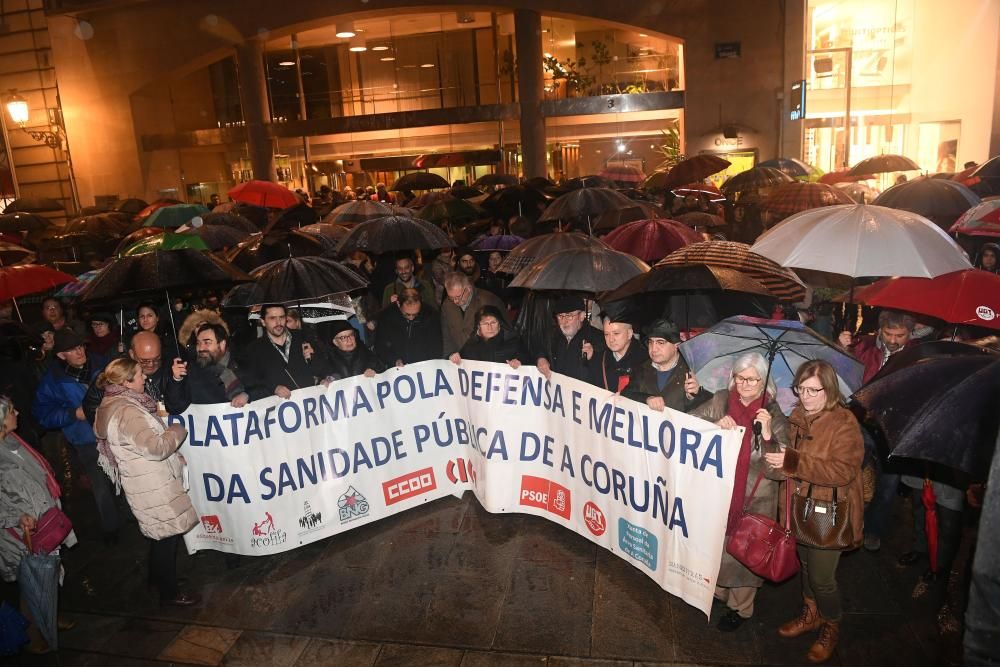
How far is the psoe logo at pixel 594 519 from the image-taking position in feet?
17.4

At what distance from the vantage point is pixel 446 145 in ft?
86.6

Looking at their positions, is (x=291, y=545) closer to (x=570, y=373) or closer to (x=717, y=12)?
(x=570, y=373)

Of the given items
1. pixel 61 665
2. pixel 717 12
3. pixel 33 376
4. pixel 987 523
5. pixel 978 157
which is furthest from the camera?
pixel 717 12

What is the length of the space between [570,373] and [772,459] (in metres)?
2.12

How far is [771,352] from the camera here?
Answer: 15.0 feet

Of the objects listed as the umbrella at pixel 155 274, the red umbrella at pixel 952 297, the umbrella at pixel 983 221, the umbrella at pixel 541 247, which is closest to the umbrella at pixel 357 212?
the umbrella at pixel 541 247

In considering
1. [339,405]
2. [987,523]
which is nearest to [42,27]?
[339,405]

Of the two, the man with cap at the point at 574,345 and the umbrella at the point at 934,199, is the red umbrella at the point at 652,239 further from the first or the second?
the umbrella at the point at 934,199

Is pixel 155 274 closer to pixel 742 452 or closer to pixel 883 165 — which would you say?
pixel 742 452

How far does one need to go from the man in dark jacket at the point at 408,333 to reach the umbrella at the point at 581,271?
4.90ft

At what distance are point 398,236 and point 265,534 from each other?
3.58 m

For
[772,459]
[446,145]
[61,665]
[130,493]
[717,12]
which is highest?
[717,12]

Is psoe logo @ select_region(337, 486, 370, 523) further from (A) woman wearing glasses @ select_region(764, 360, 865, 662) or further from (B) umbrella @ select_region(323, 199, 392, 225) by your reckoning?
(B) umbrella @ select_region(323, 199, 392, 225)

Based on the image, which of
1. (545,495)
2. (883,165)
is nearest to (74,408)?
(545,495)
